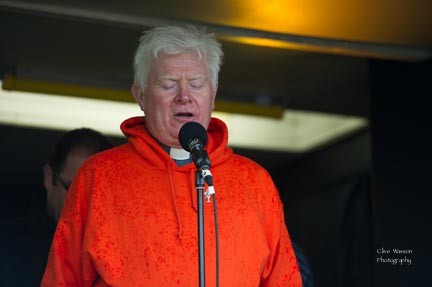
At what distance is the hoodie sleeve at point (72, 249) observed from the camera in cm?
336

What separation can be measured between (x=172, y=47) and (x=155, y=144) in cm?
37

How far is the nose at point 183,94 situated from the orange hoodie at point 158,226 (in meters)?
0.18

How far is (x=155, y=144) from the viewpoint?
138 inches

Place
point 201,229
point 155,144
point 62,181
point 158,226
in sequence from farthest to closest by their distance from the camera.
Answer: point 62,181 < point 155,144 < point 158,226 < point 201,229

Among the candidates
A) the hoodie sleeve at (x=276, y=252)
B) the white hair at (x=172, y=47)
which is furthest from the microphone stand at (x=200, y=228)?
the white hair at (x=172, y=47)

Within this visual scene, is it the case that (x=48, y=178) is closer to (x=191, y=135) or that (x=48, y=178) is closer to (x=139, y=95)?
(x=139, y=95)

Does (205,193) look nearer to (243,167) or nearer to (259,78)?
(243,167)

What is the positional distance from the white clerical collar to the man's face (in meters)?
0.02

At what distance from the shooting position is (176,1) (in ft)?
17.7

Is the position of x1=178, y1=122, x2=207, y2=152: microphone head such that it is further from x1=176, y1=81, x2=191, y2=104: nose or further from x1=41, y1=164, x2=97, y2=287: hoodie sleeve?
x1=41, y1=164, x2=97, y2=287: hoodie sleeve

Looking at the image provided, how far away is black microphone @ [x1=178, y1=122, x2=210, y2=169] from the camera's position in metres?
3.02

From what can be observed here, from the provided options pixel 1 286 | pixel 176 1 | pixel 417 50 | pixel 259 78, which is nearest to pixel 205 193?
pixel 1 286

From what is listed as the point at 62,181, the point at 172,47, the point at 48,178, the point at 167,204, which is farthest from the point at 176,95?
the point at 48,178

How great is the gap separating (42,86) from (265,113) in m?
1.64
